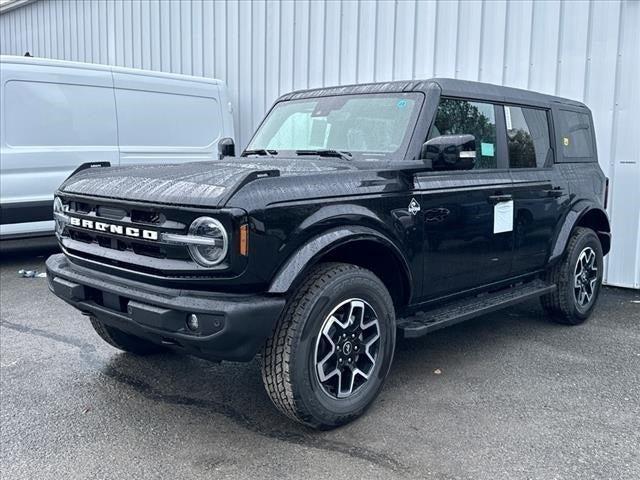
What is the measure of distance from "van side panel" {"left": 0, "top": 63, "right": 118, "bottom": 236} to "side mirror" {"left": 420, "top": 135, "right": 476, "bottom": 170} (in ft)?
17.5

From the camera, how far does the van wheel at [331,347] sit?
311 centimetres

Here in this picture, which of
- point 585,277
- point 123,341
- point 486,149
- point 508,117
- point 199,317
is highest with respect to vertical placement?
point 508,117

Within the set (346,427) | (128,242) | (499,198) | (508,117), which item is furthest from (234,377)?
(508,117)

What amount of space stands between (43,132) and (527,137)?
549 centimetres

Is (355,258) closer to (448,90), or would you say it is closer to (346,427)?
(346,427)

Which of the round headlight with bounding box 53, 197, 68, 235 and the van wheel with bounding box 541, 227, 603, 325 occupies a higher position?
the round headlight with bounding box 53, 197, 68, 235

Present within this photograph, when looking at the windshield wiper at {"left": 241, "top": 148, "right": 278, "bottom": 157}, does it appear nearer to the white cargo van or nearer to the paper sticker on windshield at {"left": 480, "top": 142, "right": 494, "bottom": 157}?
the paper sticker on windshield at {"left": 480, "top": 142, "right": 494, "bottom": 157}

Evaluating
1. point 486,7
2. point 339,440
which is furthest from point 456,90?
point 486,7

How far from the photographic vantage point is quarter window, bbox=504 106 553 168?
4.73 m

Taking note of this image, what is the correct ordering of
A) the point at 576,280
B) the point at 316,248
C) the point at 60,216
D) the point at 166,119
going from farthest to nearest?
the point at 166,119 < the point at 576,280 < the point at 60,216 < the point at 316,248

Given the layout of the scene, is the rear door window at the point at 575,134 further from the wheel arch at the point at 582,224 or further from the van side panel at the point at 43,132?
the van side panel at the point at 43,132

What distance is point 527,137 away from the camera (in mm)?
4906

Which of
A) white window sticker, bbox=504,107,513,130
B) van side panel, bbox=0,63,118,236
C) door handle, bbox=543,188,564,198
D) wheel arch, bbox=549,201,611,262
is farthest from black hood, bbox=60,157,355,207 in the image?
van side panel, bbox=0,63,118,236

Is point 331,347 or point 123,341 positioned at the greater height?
point 331,347
